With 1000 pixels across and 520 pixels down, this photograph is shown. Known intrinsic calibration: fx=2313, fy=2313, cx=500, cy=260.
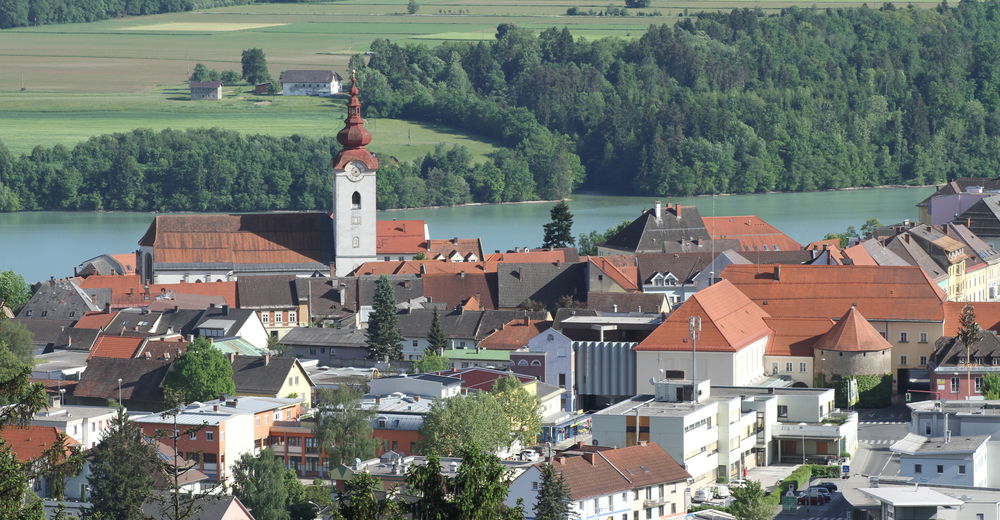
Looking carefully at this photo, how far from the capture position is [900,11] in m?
119

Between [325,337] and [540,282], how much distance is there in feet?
18.5

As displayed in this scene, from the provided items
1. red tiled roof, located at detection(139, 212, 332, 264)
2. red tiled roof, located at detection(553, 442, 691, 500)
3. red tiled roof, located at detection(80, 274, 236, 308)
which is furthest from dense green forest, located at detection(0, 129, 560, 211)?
red tiled roof, located at detection(553, 442, 691, 500)

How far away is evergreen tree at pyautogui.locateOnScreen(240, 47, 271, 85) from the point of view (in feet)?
346

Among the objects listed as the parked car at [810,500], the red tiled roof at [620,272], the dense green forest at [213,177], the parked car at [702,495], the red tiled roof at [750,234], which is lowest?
the parked car at [702,495]

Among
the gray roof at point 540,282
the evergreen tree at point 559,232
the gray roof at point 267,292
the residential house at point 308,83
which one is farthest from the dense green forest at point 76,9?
the gray roof at point 540,282

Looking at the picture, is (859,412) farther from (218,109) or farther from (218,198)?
(218,109)

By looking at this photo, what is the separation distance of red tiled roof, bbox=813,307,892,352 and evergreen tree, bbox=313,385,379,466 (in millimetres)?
8722

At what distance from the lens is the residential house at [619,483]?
1061 inches

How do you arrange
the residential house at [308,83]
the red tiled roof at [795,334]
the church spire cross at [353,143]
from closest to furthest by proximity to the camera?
the red tiled roof at [795,334], the church spire cross at [353,143], the residential house at [308,83]

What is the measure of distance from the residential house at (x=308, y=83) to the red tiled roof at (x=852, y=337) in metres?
68.4

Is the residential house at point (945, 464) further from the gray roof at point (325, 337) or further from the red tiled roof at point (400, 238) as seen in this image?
the red tiled roof at point (400, 238)

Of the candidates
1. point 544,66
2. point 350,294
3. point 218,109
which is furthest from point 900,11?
point 350,294

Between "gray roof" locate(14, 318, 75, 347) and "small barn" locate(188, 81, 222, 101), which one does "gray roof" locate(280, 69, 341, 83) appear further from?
"gray roof" locate(14, 318, 75, 347)

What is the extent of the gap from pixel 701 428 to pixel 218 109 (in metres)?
72.5
